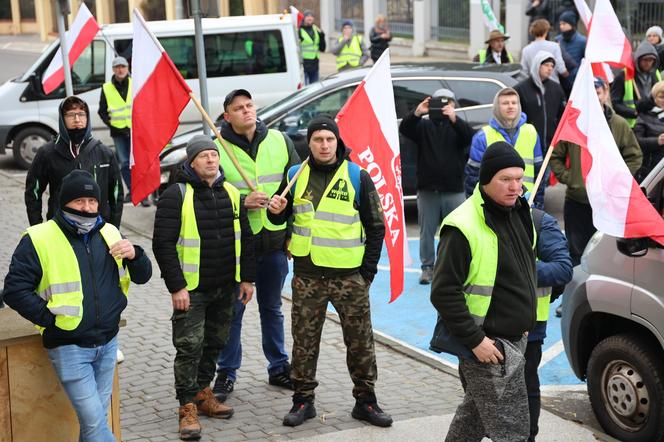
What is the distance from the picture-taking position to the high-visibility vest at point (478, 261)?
17.5ft

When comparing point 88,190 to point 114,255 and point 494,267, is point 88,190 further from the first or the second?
point 494,267

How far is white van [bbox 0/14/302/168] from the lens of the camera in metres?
17.0

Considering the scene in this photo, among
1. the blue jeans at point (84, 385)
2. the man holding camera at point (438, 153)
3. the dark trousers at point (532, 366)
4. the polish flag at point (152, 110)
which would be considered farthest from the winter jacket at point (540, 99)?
the blue jeans at point (84, 385)

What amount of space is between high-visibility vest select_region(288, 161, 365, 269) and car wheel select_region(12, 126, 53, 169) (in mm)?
11250

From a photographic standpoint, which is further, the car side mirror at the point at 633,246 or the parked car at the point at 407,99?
the parked car at the point at 407,99

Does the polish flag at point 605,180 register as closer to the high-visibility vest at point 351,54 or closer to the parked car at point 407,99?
the parked car at point 407,99

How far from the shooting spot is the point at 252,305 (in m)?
9.83

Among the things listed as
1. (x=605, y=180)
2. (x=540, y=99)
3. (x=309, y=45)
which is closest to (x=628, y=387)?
(x=605, y=180)

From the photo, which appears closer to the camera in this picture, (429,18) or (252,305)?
(252,305)

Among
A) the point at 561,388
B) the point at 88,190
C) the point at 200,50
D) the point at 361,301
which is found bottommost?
the point at 561,388

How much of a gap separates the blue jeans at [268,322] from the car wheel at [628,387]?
2.10 m

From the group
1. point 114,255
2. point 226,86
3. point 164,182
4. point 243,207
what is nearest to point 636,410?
point 243,207

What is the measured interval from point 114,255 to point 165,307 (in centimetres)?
421

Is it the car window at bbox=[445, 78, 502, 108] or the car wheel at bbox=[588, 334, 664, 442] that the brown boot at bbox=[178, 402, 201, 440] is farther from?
the car window at bbox=[445, 78, 502, 108]
